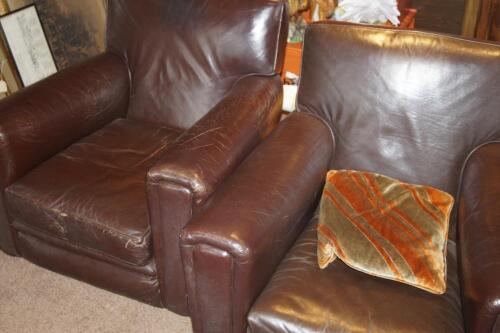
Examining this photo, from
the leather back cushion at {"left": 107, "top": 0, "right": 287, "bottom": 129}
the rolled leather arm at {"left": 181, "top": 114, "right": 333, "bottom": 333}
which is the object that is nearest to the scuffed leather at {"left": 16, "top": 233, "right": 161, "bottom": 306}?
the rolled leather arm at {"left": 181, "top": 114, "right": 333, "bottom": 333}

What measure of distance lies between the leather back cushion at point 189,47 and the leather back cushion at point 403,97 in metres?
0.27

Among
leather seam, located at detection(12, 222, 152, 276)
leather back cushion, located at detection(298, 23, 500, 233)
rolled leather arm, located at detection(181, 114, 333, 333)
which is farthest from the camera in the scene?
leather seam, located at detection(12, 222, 152, 276)

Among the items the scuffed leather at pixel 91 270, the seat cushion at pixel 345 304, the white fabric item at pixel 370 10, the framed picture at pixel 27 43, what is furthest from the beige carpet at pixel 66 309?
the white fabric item at pixel 370 10

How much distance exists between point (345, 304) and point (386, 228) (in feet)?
0.80

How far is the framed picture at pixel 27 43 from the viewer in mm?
2590

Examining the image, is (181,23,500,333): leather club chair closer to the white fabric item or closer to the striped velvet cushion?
the striped velvet cushion

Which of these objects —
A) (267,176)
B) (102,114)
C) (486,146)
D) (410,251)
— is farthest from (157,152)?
(486,146)

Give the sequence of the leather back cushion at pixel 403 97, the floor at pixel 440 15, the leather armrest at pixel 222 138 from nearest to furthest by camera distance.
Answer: the leather armrest at pixel 222 138 → the leather back cushion at pixel 403 97 → the floor at pixel 440 15

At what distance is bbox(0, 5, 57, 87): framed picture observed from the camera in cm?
259

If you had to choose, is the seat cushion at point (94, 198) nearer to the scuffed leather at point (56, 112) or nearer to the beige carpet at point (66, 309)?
the scuffed leather at point (56, 112)

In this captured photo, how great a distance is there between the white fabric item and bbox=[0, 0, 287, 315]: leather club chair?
650 millimetres

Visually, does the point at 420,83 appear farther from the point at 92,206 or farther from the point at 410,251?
the point at 92,206

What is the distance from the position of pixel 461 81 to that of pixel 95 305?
145 centimetres

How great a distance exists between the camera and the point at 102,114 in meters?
1.97
